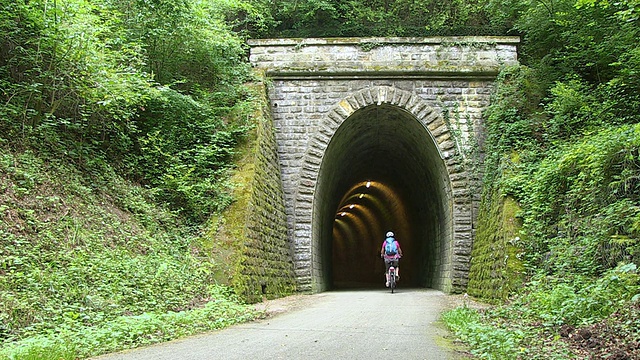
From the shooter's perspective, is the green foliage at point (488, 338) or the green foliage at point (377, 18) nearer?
the green foliage at point (488, 338)

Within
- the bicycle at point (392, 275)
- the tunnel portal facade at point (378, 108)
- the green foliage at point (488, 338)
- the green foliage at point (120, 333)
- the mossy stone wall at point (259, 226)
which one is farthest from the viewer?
the bicycle at point (392, 275)

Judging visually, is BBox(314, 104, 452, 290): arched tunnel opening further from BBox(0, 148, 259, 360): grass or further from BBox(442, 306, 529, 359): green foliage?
BBox(442, 306, 529, 359): green foliage

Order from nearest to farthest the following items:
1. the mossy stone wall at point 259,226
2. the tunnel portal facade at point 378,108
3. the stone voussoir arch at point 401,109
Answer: the mossy stone wall at point 259,226
the stone voussoir arch at point 401,109
the tunnel portal facade at point 378,108

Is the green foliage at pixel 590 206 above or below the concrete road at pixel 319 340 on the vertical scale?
above

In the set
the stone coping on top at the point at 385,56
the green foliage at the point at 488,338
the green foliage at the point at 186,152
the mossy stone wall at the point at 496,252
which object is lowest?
the green foliage at the point at 488,338

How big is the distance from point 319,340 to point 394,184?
16871mm

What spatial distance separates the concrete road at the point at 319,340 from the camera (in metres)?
4.12

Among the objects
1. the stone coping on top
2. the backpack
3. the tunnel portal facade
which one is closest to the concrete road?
the tunnel portal facade

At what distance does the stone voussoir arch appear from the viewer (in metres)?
13.0

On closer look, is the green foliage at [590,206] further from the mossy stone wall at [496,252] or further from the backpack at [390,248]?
the backpack at [390,248]

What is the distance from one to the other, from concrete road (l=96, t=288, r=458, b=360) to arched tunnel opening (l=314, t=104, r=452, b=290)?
720 cm

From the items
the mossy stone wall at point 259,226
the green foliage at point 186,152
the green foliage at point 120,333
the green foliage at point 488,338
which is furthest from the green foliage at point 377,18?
the green foliage at point 120,333

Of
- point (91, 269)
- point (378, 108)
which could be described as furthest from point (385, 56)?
point (91, 269)

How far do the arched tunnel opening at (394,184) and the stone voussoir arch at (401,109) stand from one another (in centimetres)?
23
